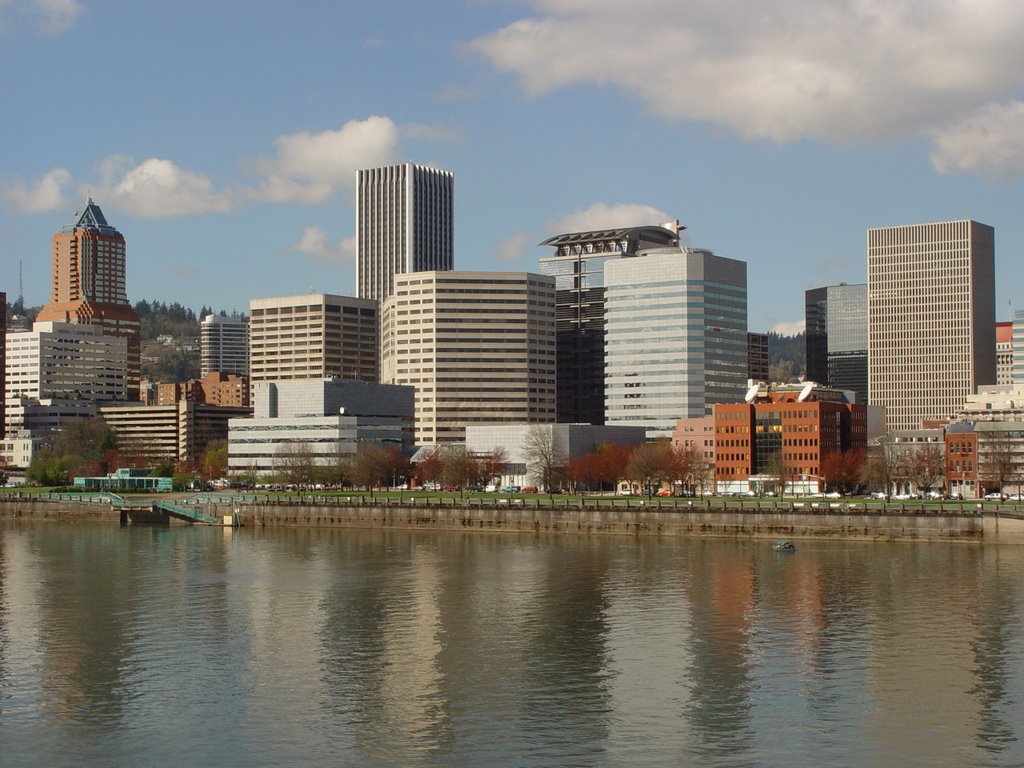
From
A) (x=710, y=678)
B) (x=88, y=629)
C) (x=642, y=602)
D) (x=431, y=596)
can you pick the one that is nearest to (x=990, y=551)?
(x=642, y=602)

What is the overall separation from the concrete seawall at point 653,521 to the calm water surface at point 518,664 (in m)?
19.2

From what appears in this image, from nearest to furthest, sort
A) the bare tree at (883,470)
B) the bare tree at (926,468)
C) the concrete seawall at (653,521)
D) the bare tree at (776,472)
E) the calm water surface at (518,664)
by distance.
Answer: the calm water surface at (518,664) → the concrete seawall at (653,521) → the bare tree at (926,468) → the bare tree at (883,470) → the bare tree at (776,472)

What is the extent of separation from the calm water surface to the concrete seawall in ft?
63.0

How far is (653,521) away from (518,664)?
7821 cm

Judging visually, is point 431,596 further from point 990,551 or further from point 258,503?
point 258,503

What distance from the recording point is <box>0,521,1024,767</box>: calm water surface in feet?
160

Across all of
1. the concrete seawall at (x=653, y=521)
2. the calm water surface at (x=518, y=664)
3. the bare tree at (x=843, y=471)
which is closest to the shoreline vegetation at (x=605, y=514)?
the concrete seawall at (x=653, y=521)

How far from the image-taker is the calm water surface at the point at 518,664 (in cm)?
4878

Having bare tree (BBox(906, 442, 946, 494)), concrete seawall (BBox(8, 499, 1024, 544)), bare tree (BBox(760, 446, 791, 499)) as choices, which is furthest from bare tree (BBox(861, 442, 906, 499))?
concrete seawall (BBox(8, 499, 1024, 544))

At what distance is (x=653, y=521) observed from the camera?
140 m

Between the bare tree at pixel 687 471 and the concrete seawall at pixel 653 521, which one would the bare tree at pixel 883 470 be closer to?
the bare tree at pixel 687 471

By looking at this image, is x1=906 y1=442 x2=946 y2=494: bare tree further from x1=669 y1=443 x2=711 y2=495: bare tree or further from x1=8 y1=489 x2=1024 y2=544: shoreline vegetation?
x1=8 y1=489 x2=1024 y2=544: shoreline vegetation

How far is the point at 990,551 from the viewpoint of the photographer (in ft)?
377

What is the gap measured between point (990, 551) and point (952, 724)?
67618mm
